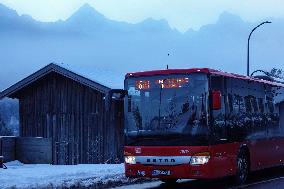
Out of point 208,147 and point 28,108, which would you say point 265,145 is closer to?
point 208,147

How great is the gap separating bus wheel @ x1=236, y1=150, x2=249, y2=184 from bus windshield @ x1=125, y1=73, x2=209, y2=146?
2.53m

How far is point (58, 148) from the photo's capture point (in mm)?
30016

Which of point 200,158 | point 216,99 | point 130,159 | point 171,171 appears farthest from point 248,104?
point 130,159

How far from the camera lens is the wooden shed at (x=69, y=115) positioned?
28.3m

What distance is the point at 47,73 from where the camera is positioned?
29469mm

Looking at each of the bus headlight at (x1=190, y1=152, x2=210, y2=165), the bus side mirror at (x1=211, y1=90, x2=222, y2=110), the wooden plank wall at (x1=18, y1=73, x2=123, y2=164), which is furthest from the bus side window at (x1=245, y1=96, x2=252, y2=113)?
the wooden plank wall at (x1=18, y1=73, x2=123, y2=164)

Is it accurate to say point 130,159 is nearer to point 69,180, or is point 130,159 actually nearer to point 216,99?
point 69,180

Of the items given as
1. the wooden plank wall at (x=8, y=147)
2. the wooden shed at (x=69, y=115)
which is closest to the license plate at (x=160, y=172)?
the wooden shed at (x=69, y=115)

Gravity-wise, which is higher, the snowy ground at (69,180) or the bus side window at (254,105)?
the bus side window at (254,105)

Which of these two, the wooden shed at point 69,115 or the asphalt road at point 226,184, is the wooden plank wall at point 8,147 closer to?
the wooden shed at point 69,115

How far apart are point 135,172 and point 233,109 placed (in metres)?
3.28

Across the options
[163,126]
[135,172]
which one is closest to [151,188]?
[135,172]

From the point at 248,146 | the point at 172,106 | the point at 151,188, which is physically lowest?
the point at 151,188

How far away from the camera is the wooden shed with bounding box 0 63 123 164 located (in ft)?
92.7
